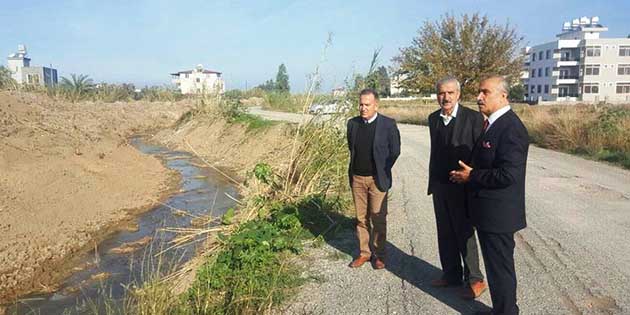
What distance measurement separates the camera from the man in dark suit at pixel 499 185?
3.41 metres

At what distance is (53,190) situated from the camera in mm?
10883

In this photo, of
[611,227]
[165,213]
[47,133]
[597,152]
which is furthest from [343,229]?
[47,133]

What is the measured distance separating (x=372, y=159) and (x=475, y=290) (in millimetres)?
1600

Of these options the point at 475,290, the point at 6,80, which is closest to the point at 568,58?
the point at 6,80

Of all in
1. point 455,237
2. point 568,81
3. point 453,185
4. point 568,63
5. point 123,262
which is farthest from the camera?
point 568,63

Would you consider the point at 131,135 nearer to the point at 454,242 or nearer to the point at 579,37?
the point at 454,242

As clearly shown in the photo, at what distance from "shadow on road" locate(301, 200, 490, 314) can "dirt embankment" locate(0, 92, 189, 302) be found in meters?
4.14

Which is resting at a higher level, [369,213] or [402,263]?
[369,213]

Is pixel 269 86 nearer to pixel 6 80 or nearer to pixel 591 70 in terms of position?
pixel 6 80

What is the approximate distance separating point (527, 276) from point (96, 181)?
11.2m

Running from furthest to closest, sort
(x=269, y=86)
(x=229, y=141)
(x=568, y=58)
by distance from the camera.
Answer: (x=568, y=58)
(x=269, y=86)
(x=229, y=141)

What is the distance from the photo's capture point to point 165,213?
10.6m

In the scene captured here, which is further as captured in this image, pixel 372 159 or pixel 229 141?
pixel 229 141

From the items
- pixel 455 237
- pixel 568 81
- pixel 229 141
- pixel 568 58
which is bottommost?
pixel 229 141
